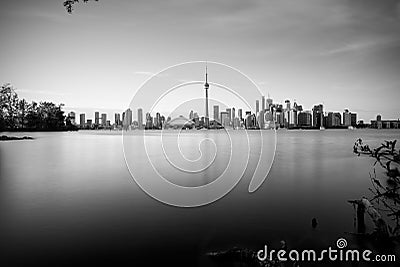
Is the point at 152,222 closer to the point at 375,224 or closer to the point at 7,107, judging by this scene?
the point at 375,224

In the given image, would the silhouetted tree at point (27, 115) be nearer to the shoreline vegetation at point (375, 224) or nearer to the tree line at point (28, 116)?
the tree line at point (28, 116)

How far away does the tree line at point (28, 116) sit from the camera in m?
75.3

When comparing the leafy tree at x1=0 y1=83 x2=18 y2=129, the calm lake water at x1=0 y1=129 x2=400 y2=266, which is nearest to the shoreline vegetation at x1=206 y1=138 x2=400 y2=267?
the calm lake water at x1=0 y1=129 x2=400 y2=266

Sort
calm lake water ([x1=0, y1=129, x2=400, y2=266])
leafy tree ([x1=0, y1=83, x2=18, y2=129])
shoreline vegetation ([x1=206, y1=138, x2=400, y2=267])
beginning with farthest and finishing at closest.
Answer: leafy tree ([x1=0, y1=83, x2=18, y2=129]) → calm lake water ([x1=0, y1=129, x2=400, y2=266]) → shoreline vegetation ([x1=206, y1=138, x2=400, y2=267])

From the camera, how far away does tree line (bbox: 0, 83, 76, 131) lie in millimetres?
75312

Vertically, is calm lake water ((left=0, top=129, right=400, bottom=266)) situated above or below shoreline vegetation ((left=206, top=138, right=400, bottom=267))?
below

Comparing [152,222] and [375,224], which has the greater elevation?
[375,224]

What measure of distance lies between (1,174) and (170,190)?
1614 centimetres

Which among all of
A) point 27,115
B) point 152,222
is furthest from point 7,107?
point 152,222

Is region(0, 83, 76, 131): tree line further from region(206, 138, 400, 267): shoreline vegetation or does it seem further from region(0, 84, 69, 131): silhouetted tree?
region(206, 138, 400, 267): shoreline vegetation

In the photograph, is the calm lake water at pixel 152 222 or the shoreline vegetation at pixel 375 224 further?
the calm lake water at pixel 152 222

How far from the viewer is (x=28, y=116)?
104 m

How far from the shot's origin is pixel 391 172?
8.17 meters

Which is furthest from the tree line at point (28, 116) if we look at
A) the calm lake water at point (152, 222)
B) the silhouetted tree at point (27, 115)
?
the calm lake water at point (152, 222)
